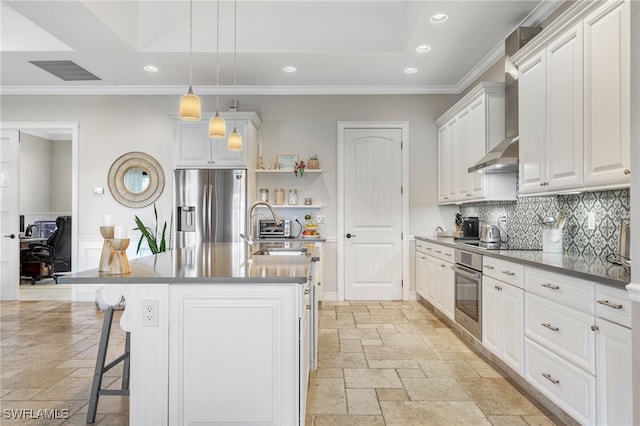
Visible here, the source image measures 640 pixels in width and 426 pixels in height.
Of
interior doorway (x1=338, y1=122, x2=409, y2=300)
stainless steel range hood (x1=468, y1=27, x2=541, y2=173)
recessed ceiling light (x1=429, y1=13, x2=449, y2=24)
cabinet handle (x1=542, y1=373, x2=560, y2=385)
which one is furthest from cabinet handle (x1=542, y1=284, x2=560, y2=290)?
interior doorway (x1=338, y1=122, x2=409, y2=300)

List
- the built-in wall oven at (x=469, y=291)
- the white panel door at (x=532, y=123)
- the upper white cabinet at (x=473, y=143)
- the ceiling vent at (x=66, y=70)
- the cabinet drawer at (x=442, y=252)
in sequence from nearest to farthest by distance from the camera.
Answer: the white panel door at (x=532, y=123)
the built-in wall oven at (x=469, y=291)
the upper white cabinet at (x=473, y=143)
the cabinet drawer at (x=442, y=252)
the ceiling vent at (x=66, y=70)

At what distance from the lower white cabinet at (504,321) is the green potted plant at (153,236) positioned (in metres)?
3.73

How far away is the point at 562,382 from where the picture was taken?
2146 millimetres

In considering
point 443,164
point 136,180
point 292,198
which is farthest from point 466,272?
point 136,180

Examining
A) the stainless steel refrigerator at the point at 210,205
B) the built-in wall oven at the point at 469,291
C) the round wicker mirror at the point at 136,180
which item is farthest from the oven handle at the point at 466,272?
the round wicker mirror at the point at 136,180

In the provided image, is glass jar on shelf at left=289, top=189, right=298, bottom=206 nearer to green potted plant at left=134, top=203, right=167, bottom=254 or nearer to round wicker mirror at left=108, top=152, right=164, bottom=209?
green potted plant at left=134, top=203, right=167, bottom=254

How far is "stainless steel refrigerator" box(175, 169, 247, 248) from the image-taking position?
4824mm

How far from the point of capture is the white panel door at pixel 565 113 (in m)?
2.44

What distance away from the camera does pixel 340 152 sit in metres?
5.43

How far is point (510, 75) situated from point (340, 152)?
2.36 m

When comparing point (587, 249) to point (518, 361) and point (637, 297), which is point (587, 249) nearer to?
point (518, 361)

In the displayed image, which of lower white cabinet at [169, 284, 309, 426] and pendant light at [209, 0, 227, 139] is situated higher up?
pendant light at [209, 0, 227, 139]

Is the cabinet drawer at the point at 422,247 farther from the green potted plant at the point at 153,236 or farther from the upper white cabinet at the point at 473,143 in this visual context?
the green potted plant at the point at 153,236

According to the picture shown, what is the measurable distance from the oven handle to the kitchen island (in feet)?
6.56
